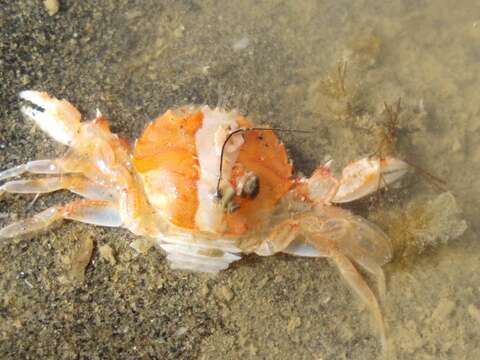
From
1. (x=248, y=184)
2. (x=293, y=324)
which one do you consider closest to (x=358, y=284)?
(x=293, y=324)

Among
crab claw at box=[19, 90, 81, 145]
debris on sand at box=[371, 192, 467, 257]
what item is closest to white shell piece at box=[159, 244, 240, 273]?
crab claw at box=[19, 90, 81, 145]

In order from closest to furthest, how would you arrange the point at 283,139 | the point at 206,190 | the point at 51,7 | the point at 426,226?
the point at 206,190
the point at 426,226
the point at 283,139
the point at 51,7

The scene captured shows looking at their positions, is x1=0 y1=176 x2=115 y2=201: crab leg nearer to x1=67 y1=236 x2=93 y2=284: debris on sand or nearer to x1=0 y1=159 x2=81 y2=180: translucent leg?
x1=0 y1=159 x2=81 y2=180: translucent leg

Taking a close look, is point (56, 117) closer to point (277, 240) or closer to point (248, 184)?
point (248, 184)

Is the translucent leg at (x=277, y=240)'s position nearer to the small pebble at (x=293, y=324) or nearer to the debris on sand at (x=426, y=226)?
the small pebble at (x=293, y=324)

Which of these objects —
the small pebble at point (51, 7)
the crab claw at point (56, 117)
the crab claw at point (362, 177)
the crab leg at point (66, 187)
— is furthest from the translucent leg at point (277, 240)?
the small pebble at point (51, 7)

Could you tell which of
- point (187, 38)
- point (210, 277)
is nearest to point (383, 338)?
point (210, 277)
